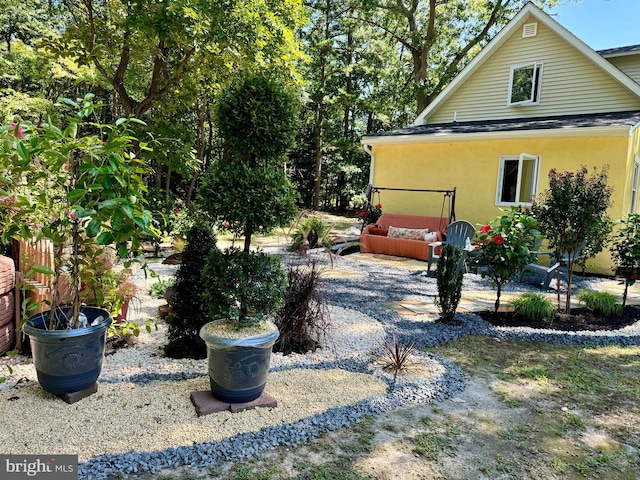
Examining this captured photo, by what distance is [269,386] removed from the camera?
9.68ft

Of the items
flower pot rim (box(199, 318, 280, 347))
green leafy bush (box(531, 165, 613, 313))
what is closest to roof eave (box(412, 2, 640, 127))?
green leafy bush (box(531, 165, 613, 313))

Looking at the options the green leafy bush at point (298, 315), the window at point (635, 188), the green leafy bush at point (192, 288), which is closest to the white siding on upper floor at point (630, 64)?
the window at point (635, 188)

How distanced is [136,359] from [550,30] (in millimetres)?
11812

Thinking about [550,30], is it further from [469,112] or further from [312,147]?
[312,147]

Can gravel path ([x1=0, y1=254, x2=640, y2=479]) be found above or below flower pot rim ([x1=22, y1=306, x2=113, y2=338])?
below

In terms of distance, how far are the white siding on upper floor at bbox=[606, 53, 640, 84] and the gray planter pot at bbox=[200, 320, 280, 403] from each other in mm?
12931

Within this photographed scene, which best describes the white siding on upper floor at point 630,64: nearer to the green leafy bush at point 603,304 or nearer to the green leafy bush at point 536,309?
the green leafy bush at point 603,304

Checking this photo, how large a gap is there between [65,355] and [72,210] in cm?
91

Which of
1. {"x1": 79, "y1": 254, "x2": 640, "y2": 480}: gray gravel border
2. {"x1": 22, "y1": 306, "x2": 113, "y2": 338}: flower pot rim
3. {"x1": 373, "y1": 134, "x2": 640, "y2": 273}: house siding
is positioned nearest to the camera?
{"x1": 79, "y1": 254, "x2": 640, "y2": 480}: gray gravel border

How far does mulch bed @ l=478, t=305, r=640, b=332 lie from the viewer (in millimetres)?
4699

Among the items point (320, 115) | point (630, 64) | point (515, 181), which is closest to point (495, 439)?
point (515, 181)

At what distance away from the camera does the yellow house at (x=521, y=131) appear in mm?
8461

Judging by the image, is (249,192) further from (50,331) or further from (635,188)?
(635,188)

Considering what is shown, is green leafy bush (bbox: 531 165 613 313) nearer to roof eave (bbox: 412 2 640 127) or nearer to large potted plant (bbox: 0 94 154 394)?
large potted plant (bbox: 0 94 154 394)
